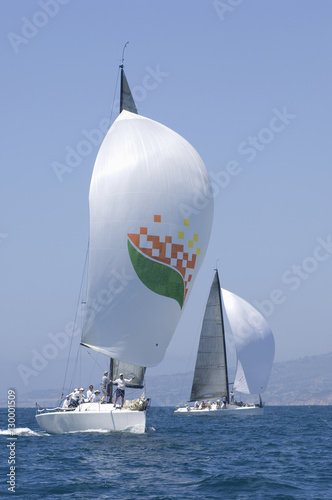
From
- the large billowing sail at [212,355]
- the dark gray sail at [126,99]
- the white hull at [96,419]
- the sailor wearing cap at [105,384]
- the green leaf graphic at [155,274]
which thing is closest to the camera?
the white hull at [96,419]

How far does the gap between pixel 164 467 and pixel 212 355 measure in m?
29.3

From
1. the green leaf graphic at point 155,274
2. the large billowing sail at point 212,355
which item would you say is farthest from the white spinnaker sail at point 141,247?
the large billowing sail at point 212,355

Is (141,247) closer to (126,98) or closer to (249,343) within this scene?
(126,98)

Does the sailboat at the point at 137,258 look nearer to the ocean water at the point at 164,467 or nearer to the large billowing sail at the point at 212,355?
the ocean water at the point at 164,467

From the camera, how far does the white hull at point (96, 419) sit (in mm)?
23922

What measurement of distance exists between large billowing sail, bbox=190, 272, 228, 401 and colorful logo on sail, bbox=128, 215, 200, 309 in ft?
72.7

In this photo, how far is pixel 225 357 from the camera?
47.8m

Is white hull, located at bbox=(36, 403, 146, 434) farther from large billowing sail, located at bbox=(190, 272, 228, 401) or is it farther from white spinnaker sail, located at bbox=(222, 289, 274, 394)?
white spinnaker sail, located at bbox=(222, 289, 274, 394)

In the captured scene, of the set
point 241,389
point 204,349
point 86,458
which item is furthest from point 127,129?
point 241,389

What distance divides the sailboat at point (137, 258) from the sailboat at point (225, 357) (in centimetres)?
2171

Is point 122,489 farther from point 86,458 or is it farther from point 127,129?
point 127,129

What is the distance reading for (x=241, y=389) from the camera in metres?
51.9

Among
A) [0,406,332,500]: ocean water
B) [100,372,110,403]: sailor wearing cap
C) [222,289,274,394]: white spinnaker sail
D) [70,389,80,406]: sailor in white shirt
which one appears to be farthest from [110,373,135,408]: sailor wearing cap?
[222,289,274,394]: white spinnaker sail

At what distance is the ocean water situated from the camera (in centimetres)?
1561
